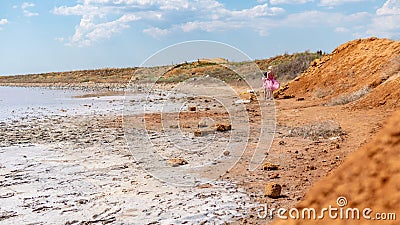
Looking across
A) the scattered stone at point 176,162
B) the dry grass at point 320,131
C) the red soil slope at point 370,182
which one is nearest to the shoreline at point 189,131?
the dry grass at point 320,131

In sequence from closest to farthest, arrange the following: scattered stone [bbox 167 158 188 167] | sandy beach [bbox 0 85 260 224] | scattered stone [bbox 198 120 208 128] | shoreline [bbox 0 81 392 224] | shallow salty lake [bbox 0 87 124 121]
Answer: sandy beach [bbox 0 85 260 224] < shoreline [bbox 0 81 392 224] < scattered stone [bbox 167 158 188 167] < scattered stone [bbox 198 120 208 128] < shallow salty lake [bbox 0 87 124 121]

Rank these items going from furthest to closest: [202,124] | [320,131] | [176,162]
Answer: [202,124], [320,131], [176,162]

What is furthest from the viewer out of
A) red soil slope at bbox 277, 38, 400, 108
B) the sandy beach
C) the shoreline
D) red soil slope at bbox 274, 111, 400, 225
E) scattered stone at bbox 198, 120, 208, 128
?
red soil slope at bbox 277, 38, 400, 108

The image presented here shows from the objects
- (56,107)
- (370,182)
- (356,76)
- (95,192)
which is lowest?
(95,192)

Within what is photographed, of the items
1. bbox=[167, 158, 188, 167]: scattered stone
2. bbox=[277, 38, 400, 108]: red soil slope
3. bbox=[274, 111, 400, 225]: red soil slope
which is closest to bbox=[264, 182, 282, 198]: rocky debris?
bbox=[167, 158, 188, 167]: scattered stone

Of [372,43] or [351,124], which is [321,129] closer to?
[351,124]

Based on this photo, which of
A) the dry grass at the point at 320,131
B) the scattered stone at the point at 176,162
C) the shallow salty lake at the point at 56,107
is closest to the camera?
the scattered stone at the point at 176,162

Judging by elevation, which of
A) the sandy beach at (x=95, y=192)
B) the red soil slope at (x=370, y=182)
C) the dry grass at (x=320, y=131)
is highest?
the red soil slope at (x=370, y=182)

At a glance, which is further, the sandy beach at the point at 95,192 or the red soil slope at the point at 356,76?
the red soil slope at the point at 356,76

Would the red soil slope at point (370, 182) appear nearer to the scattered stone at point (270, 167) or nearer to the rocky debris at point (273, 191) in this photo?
the rocky debris at point (273, 191)

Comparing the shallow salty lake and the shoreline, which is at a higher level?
the shallow salty lake

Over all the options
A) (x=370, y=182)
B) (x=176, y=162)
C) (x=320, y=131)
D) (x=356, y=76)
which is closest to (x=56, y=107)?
(x=356, y=76)

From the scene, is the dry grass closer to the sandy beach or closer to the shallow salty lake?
the sandy beach

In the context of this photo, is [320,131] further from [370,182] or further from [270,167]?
[370,182]
